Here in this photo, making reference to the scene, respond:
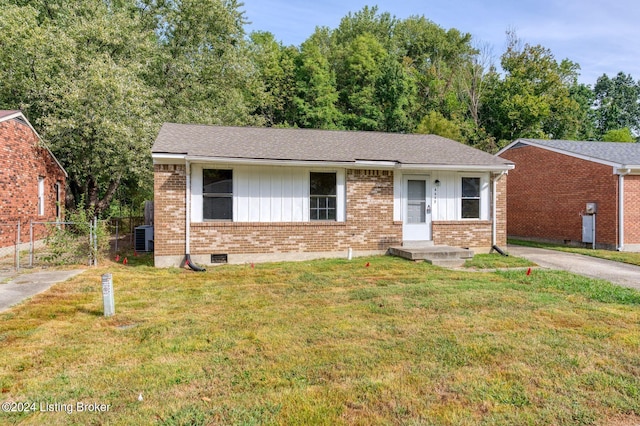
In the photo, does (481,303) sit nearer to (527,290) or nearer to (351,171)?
(527,290)

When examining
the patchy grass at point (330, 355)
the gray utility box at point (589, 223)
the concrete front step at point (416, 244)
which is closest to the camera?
the patchy grass at point (330, 355)

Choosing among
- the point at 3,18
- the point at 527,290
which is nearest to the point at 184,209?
the point at 527,290

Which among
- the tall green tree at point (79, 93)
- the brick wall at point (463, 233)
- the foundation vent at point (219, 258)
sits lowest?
the foundation vent at point (219, 258)

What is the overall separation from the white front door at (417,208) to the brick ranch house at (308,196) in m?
0.03

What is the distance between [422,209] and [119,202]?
23459 millimetres

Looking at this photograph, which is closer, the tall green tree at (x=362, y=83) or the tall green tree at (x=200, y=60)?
the tall green tree at (x=200, y=60)

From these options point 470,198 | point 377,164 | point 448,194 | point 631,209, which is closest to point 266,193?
point 377,164

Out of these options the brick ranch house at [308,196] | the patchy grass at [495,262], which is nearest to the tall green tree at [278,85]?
the brick ranch house at [308,196]

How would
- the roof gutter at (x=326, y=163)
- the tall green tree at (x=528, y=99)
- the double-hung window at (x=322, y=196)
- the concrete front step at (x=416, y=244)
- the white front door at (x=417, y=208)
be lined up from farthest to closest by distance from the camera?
the tall green tree at (x=528, y=99) → the white front door at (x=417, y=208) → the concrete front step at (x=416, y=244) → the double-hung window at (x=322, y=196) → the roof gutter at (x=326, y=163)

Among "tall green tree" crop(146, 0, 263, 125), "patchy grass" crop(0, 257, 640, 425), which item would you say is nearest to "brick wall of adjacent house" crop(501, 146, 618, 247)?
"patchy grass" crop(0, 257, 640, 425)

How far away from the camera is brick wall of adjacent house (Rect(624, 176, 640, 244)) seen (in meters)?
13.0

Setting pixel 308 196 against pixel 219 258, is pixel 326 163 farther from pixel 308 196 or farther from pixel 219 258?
pixel 219 258

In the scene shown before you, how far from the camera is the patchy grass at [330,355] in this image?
9.95 feet

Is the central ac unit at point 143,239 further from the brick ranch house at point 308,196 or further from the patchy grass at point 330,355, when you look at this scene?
the patchy grass at point 330,355
